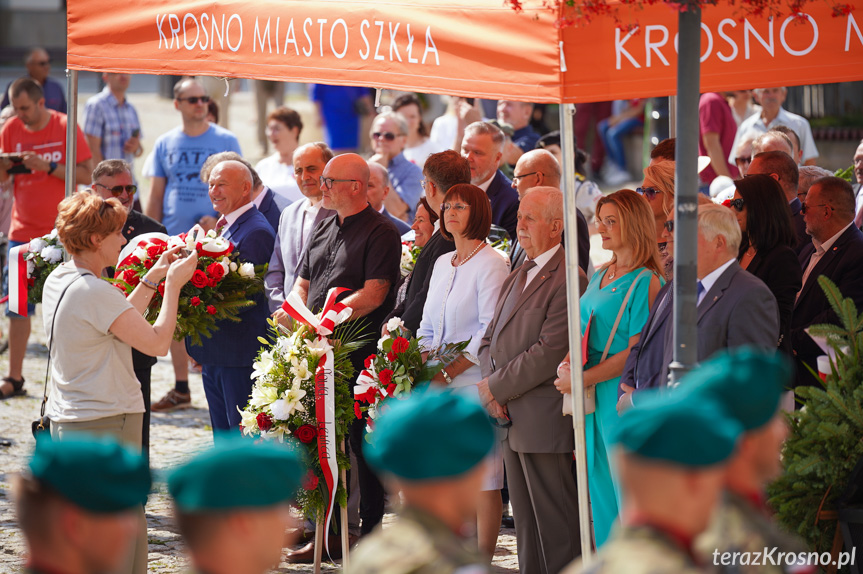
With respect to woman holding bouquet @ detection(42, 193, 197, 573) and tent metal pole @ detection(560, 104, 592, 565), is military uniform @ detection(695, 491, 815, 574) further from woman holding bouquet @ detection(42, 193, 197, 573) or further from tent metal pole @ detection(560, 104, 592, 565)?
woman holding bouquet @ detection(42, 193, 197, 573)

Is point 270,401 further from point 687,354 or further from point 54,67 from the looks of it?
point 54,67

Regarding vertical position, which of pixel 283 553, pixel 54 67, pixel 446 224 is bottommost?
pixel 283 553

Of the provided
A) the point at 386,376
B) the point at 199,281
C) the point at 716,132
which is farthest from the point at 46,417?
the point at 716,132

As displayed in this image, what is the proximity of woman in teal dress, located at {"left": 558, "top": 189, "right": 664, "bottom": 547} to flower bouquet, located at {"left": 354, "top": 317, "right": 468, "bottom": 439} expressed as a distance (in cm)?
81

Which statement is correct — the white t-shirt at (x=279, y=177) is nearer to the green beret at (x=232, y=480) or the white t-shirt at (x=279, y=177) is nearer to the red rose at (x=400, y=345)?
the red rose at (x=400, y=345)

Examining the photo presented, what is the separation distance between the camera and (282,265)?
290 inches

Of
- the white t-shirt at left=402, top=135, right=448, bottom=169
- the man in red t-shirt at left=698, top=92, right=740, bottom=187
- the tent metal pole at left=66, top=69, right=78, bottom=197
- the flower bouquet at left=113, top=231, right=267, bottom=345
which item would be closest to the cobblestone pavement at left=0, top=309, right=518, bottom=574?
the flower bouquet at left=113, top=231, right=267, bottom=345

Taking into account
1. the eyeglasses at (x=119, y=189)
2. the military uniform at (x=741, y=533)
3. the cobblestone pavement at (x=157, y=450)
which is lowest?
the cobblestone pavement at (x=157, y=450)

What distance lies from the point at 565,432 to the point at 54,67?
84.5 ft

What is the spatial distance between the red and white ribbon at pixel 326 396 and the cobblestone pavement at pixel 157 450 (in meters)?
0.62

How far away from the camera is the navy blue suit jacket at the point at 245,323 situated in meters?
6.98

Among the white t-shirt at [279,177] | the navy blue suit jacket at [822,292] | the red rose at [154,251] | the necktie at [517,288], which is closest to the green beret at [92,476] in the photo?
the necktie at [517,288]

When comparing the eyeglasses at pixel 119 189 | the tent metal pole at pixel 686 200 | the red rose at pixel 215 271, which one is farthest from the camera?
the eyeglasses at pixel 119 189

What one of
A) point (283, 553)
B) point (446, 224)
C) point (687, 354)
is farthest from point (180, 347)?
point (687, 354)
